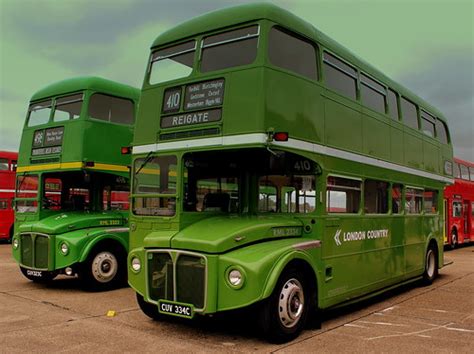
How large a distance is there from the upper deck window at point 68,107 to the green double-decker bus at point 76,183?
24mm

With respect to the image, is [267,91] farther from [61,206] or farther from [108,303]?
[61,206]

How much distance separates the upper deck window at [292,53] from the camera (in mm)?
6504

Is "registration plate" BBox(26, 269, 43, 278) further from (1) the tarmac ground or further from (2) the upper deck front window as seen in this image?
(2) the upper deck front window

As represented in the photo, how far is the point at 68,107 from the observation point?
11.0 meters

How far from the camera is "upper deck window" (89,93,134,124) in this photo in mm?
10836

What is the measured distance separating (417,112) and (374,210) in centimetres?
354

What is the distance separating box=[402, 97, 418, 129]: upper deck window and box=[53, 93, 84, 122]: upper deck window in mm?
6691

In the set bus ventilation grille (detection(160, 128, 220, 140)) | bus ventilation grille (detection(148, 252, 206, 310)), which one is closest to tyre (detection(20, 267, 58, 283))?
bus ventilation grille (detection(148, 252, 206, 310))

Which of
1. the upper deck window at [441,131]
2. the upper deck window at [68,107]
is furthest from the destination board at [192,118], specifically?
the upper deck window at [441,131]

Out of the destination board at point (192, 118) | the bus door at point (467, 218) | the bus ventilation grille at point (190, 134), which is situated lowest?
the bus door at point (467, 218)

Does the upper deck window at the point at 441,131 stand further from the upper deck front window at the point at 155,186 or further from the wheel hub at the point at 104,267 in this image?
the wheel hub at the point at 104,267

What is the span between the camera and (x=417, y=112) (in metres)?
11.2

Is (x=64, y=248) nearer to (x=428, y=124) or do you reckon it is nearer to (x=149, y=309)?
(x=149, y=309)

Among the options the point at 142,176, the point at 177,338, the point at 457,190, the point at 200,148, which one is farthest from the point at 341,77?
the point at 457,190
